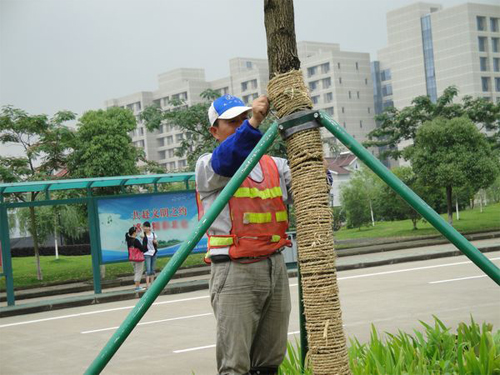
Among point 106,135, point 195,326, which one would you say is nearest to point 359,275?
point 195,326

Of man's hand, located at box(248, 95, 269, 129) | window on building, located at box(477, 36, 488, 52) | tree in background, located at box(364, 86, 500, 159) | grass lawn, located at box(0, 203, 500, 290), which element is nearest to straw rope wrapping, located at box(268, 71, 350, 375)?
man's hand, located at box(248, 95, 269, 129)

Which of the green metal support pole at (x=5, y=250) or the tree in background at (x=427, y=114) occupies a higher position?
the tree in background at (x=427, y=114)

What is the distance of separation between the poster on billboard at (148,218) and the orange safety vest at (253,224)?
13027 millimetres

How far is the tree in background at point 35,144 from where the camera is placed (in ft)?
70.4

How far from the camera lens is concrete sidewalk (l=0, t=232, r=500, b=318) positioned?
49.3 feet

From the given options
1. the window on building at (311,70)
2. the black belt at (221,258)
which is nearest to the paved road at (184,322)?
the black belt at (221,258)

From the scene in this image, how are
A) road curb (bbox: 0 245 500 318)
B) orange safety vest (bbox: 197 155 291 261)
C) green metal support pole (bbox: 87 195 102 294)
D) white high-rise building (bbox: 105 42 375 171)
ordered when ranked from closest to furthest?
orange safety vest (bbox: 197 155 291 261), road curb (bbox: 0 245 500 318), green metal support pole (bbox: 87 195 102 294), white high-rise building (bbox: 105 42 375 171)

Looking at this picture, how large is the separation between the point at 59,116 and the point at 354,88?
3006 inches

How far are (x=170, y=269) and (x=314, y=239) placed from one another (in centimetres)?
56

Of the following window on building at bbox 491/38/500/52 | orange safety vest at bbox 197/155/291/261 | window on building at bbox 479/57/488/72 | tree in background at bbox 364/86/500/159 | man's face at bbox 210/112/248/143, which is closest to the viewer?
orange safety vest at bbox 197/155/291/261

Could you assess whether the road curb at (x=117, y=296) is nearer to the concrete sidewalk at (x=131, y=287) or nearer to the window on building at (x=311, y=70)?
the concrete sidewalk at (x=131, y=287)

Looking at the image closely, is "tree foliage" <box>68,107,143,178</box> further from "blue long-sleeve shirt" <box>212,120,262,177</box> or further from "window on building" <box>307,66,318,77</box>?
"window on building" <box>307,66,318,77</box>

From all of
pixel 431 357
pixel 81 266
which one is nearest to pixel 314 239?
pixel 431 357

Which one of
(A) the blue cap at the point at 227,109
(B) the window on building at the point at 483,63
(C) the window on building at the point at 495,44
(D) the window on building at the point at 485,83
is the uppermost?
(C) the window on building at the point at 495,44
